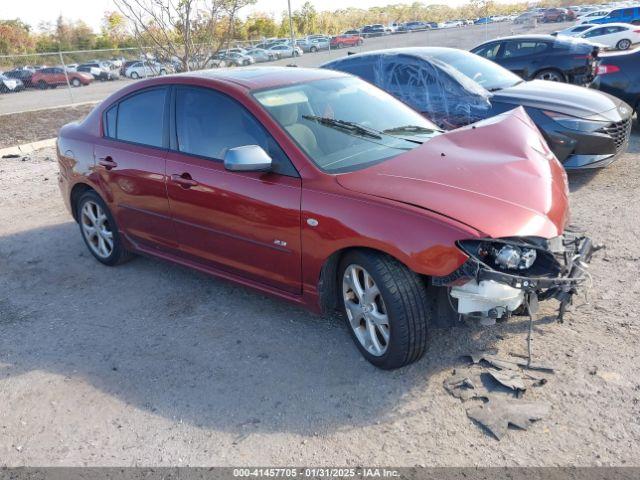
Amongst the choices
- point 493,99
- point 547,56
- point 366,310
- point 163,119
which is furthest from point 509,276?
point 547,56

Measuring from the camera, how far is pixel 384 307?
10.8ft

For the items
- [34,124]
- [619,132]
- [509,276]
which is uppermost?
[619,132]

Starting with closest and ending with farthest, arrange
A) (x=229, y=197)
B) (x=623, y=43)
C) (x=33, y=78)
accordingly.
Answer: (x=229, y=197)
(x=623, y=43)
(x=33, y=78)

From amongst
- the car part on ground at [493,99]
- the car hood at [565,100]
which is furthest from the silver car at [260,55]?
the car hood at [565,100]

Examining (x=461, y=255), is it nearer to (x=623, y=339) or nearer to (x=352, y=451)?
(x=352, y=451)

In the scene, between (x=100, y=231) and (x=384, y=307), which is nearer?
(x=384, y=307)

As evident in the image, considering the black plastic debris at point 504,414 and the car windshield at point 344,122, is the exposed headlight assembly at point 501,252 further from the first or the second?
the car windshield at point 344,122

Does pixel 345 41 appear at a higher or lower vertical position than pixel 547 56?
higher

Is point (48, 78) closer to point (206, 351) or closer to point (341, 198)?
point (206, 351)

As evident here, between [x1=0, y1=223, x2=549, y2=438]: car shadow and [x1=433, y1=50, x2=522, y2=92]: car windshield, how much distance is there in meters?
4.56

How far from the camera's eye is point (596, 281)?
4320 millimetres

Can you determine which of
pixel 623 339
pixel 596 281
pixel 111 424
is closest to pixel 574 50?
pixel 596 281

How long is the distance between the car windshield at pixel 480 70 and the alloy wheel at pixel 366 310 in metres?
4.81

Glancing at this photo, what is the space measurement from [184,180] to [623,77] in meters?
7.27
